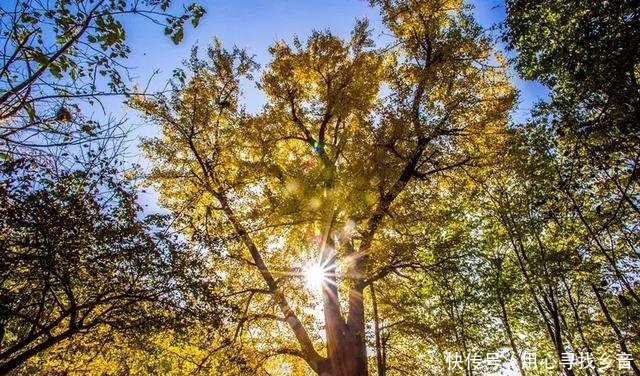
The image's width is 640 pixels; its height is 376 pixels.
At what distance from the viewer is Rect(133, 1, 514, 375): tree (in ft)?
34.2

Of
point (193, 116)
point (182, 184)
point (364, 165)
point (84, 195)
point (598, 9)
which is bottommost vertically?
point (84, 195)

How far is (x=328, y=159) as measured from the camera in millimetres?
12203

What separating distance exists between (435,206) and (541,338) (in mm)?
11337

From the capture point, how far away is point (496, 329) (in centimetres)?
1858

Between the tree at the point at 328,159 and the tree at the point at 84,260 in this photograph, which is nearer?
the tree at the point at 84,260

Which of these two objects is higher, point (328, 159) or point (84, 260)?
point (328, 159)

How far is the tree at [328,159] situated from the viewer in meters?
10.4

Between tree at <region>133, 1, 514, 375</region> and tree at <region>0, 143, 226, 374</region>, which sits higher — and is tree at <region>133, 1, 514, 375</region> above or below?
above

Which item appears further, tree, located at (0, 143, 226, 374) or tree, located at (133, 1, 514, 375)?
tree, located at (133, 1, 514, 375)

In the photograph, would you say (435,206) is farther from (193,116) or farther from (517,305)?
(517,305)

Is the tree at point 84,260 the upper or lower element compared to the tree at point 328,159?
lower

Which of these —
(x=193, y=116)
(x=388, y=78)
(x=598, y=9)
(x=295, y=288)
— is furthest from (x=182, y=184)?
(x=598, y=9)

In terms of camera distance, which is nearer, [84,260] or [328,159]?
[84,260]

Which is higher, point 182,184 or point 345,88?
point 345,88
